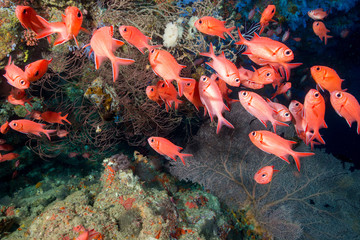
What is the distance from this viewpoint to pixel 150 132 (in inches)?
215

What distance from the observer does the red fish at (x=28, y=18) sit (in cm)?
235

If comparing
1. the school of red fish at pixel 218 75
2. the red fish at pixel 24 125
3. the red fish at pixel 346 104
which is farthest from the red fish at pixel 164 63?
the red fish at pixel 24 125

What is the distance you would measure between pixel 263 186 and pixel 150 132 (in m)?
3.40

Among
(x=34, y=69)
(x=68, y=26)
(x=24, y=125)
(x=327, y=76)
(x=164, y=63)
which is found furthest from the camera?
(x=24, y=125)

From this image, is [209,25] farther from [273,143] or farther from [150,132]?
[150,132]

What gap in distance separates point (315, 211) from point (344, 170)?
61.2 inches

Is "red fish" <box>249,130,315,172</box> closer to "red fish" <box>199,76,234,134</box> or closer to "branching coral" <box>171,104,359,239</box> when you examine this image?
"red fish" <box>199,76,234,134</box>

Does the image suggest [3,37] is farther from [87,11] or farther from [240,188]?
[240,188]

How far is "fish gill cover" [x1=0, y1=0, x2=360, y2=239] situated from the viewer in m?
3.04

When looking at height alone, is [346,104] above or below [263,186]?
above

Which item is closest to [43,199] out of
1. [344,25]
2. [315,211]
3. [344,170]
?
[315,211]

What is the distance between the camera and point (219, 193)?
217 inches

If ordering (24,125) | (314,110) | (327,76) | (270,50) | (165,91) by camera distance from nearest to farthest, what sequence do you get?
(270,50) < (314,110) < (327,76) < (165,91) < (24,125)

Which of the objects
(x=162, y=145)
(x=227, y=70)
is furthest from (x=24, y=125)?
(x=227, y=70)
